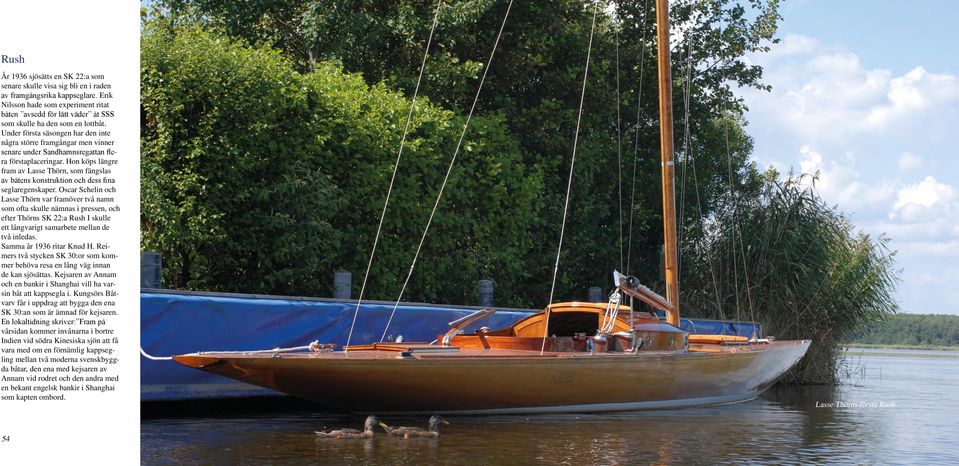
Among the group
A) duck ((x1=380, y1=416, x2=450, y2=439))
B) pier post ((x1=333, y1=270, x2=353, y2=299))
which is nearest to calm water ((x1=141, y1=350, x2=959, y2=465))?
duck ((x1=380, y1=416, x2=450, y2=439))

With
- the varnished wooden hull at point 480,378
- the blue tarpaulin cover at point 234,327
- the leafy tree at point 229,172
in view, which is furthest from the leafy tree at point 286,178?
the varnished wooden hull at point 480,378

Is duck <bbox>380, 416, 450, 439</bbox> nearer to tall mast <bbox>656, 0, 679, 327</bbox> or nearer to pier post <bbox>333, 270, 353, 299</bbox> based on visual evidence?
pier post <bbox>333, 270, 353, 299</bbox>

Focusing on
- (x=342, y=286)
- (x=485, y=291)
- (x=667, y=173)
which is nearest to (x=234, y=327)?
(x=342, y=286)

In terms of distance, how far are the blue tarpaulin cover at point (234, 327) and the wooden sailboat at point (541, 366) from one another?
1.41m

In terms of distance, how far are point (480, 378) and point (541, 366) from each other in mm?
952

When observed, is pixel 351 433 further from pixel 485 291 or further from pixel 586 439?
pixel 485 291

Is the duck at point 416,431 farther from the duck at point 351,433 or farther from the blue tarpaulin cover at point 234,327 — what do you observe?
the blue tarpaulin cover at point 234,327

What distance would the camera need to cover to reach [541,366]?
14.5 meters

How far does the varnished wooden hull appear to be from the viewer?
13.0 meters

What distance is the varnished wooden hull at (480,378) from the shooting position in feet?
42.6

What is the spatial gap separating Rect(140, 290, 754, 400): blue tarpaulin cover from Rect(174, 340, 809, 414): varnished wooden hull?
1794 millimetres

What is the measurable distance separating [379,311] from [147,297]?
4.21 m

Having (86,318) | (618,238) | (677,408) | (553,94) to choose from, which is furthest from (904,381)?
(86,318)

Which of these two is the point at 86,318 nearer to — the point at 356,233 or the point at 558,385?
the point at 558,385
